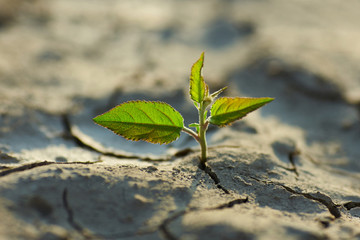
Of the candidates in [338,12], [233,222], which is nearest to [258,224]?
[233,222]

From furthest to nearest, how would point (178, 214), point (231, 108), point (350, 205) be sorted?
point (350, 205) < point (231, 108) < point (178, 214)

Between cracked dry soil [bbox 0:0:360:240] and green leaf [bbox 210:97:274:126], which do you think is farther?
green leaf [bbox 210:97:274:126]

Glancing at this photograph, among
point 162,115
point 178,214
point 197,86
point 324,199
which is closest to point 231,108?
point 197,86

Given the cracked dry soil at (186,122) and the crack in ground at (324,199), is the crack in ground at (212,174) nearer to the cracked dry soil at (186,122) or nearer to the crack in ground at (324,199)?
the cracked dry soil at (186,122)

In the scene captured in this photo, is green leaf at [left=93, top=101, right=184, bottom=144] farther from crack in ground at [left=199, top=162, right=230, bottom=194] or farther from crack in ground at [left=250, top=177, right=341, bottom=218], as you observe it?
crack in ground at [left=250, top=177, right=341, bottom=218]

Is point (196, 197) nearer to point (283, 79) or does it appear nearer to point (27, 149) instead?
point (27, 149)

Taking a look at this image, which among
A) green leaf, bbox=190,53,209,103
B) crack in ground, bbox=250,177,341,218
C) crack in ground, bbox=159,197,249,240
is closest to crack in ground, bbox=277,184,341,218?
crack in ground, bbox=250,177,341,218

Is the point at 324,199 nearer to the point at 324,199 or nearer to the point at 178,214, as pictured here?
the point at 324,199
